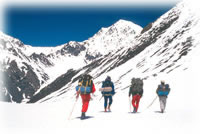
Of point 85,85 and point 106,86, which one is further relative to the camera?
point 106,86

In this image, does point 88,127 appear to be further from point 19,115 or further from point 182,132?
point 19,115

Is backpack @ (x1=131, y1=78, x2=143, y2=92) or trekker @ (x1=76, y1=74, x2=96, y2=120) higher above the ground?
backpack @ (x1=131, y1=78, x2=143, y2=92)

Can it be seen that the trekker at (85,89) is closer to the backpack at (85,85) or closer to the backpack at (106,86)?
the backpack at (85,85)

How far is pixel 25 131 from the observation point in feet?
37.9

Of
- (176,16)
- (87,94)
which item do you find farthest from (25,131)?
(176,16)

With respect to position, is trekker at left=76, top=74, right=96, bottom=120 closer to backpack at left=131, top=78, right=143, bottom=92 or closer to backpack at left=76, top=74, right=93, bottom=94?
backpack at left=76, top=74, right=93, bottom=94

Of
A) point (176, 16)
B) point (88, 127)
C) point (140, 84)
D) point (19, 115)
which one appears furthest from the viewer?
point (176, 16)

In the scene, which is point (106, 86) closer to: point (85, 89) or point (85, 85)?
point (85, 85)

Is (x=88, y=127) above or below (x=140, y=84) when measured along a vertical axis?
below

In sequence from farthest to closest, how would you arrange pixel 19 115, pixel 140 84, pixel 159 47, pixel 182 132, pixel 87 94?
pixel 159 47 < pixel 140 84 < pixel 19 115 < pixel 87 94 < pixel 182 132

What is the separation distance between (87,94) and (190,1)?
537 ft

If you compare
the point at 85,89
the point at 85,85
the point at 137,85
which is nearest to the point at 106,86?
the point at 137,85

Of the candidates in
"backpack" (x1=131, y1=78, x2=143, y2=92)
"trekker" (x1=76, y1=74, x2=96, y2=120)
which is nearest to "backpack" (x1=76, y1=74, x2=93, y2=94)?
"trekker" (x1=76, y1=74, x2=96, y2=120)

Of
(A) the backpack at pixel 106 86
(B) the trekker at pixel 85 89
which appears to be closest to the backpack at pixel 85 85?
(B) the trekker at pixel 85 89
